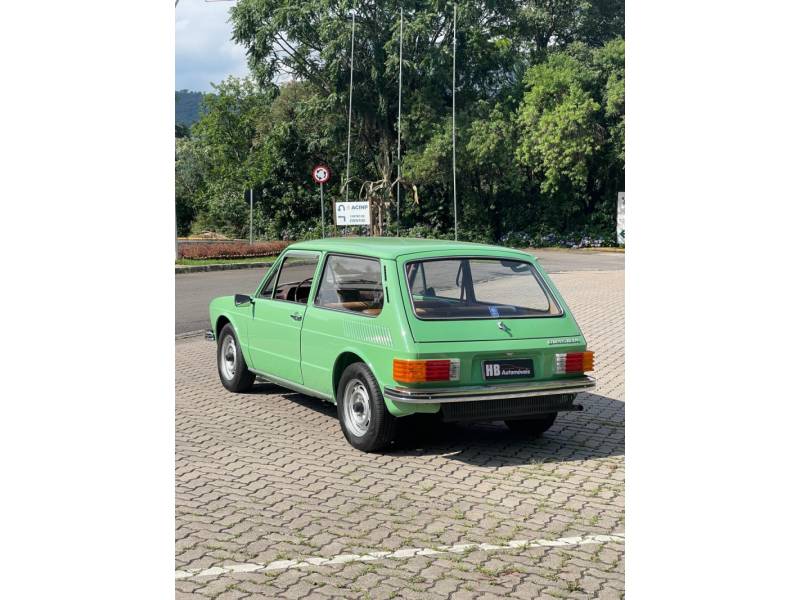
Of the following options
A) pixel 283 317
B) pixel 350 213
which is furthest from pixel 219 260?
pixel 283 317

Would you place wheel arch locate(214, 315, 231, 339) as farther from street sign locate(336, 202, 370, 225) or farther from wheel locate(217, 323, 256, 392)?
street sign locate(336, 202, 370, 225)

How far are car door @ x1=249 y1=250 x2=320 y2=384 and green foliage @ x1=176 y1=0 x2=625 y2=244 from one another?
29.3m

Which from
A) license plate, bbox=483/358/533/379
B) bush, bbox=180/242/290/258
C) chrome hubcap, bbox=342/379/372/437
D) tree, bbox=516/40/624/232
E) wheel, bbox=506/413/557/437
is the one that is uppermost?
tree, bbox=516/40/624/232

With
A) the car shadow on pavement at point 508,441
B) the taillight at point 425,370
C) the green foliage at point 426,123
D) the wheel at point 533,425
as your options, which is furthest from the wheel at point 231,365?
the green foliage at point 426,123

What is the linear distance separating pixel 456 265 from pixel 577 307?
35.0 feet

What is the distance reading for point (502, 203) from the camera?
43469 millimetres

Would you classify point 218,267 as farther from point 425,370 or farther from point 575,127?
point 425,370

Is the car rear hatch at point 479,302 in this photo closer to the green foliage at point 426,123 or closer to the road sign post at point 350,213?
the road sign post at point 350,213

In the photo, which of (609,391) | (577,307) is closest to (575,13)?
(577,307)

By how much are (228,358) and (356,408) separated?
269 cm

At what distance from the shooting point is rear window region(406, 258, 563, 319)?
7.10 meters

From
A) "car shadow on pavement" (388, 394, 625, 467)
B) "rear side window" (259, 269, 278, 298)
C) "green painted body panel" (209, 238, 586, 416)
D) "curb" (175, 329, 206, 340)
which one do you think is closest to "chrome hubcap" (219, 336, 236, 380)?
"rear side window" (259, 269, 278, 298)
